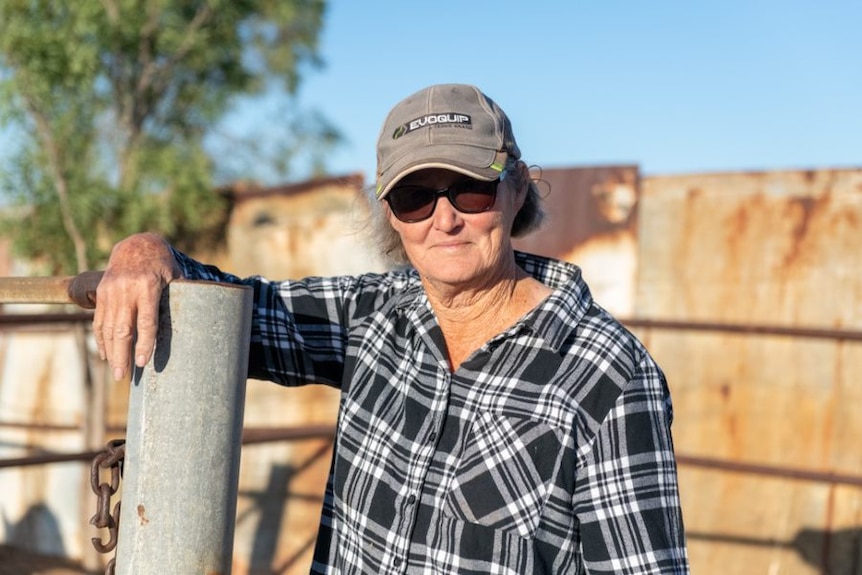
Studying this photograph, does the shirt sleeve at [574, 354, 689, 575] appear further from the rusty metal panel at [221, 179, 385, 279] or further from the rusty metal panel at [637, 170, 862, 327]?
the rusty metal panel at [221, 179, 385, 279]

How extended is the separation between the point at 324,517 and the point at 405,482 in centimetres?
30

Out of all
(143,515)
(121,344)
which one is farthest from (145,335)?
(143,515)

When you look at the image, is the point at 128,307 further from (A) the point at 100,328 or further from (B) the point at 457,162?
(B) the point at 457,162

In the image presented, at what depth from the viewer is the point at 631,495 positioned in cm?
154

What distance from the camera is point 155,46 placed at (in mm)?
14117

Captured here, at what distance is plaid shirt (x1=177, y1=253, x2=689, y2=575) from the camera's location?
156 cm

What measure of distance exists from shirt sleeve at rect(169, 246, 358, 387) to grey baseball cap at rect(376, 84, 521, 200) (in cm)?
38

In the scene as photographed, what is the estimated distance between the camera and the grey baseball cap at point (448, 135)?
1.70 m

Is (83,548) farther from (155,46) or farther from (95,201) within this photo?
(155,46)

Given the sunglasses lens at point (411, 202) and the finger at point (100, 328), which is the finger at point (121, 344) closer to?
the finger at point (100, 328)

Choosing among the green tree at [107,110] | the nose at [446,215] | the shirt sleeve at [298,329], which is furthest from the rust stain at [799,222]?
the green tree at [107,110]

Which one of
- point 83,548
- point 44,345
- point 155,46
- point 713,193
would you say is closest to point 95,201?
point 155,46

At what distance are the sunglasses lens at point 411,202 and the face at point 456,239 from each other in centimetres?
1

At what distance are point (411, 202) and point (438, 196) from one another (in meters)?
0.06
